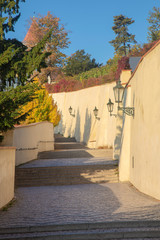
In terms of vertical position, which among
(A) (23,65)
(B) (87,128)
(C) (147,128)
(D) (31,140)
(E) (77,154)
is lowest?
(E) (77,154)

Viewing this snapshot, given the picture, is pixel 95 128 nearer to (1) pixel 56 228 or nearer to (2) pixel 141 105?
(2) pixel 141 105

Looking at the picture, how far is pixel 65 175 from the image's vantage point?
15969 millimetres

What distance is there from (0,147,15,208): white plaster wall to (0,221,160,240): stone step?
2931 mm

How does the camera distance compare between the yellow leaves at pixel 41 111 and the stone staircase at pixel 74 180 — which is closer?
the stone staircase at pixel 74 180

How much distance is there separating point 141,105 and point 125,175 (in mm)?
4198

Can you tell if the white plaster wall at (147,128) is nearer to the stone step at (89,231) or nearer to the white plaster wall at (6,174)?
the stone step at (89,231)

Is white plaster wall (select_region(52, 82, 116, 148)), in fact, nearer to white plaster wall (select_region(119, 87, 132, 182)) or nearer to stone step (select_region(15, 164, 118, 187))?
stone step (select_region(15, 164, 118, 187))

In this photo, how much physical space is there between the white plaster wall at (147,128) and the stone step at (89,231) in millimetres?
2873

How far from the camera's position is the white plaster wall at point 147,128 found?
387 inches

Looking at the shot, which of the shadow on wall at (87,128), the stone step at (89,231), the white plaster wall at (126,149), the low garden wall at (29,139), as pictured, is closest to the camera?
the stone step at (89,231)

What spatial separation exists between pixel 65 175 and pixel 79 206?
658 centimetres

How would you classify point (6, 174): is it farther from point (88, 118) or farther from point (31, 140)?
point (88, 118)

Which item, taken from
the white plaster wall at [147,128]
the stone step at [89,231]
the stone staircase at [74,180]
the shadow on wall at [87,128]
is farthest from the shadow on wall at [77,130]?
the stone step at [89,231]

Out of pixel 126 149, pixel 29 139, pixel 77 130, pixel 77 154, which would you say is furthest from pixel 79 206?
pixel 77 130
